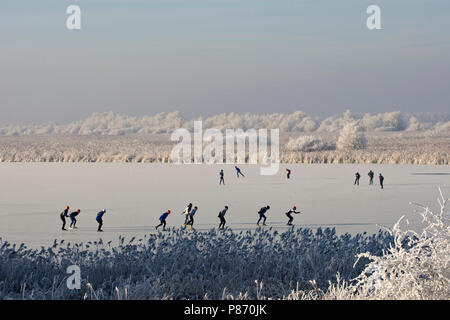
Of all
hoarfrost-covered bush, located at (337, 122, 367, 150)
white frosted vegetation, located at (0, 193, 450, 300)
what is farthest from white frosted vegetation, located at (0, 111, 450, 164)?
white frosted vegetation, located at (0, 193, 450, 300)

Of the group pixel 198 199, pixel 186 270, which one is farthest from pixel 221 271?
pixel 198 199

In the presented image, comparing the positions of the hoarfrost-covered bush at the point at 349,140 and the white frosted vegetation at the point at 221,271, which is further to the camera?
the hoarfrost-covered bush at the point at 349,140

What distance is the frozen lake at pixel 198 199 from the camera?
11.3 metres

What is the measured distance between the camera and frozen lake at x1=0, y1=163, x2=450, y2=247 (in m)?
11.3

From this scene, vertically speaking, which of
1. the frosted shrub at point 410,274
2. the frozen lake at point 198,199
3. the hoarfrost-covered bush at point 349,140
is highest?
the hoarfrost-covered bush at point 349,140

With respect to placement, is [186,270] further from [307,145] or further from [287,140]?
[287,140]

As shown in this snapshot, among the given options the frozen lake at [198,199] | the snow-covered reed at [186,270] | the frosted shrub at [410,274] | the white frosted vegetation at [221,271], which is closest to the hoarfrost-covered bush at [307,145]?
the frozen lake at [198,199]

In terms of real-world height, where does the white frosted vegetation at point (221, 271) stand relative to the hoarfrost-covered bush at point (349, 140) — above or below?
below

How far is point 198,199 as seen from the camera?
15.9m

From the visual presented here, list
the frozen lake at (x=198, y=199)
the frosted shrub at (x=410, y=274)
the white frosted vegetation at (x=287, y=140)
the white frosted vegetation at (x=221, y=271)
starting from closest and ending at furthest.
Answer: the frosted shrub at (x=410, y=274) → the white frosted vegetation at (x=221, y=271) → the frozen lake at (x=198, y=199) → the white frosted vegetation at (x=287, y=140)

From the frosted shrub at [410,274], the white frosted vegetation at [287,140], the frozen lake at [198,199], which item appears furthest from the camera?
the white frosted vegetation at [287,140]

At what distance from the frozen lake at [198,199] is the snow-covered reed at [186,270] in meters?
2.00

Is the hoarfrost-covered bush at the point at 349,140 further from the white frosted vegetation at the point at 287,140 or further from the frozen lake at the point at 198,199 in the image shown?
the frozen lake at the point at 198,199

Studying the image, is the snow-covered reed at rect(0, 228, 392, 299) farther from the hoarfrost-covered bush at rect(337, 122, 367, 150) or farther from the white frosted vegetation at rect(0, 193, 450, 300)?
the hoarfrost-covered bush at rect(337, 122, 367, 150)
